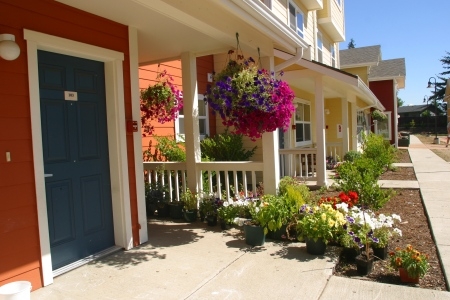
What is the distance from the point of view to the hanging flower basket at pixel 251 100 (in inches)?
165

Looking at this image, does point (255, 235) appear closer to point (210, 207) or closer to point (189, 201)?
point (210, 207)

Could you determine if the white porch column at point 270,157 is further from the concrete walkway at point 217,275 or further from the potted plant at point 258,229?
the concrete walkway at point 217,275

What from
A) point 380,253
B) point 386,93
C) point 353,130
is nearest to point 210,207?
point 380,253

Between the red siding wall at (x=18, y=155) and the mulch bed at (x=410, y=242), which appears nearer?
the red siding wall at (x=18, y=155)

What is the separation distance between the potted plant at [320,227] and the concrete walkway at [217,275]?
4.8 inches

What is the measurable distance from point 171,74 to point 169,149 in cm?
190

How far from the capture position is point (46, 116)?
352cm

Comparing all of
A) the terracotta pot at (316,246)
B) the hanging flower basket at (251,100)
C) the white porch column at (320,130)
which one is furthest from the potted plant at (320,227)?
the white porch column at (320,130)

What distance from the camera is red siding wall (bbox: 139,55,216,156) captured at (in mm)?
7202

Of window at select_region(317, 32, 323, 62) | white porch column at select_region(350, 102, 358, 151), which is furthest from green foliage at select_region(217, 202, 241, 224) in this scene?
white porch column at select_region(350, 102, 358, 151)

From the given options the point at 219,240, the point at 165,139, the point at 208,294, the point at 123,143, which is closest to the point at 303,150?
the point at 165,139

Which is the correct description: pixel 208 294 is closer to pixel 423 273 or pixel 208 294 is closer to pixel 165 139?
pixel 423 273

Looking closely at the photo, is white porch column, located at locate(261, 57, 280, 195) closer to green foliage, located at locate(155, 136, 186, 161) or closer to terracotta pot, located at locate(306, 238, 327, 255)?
terracotta pot, located at locate(306, 238, 327, 255)

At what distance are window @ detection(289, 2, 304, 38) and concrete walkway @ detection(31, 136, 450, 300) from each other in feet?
27.1
